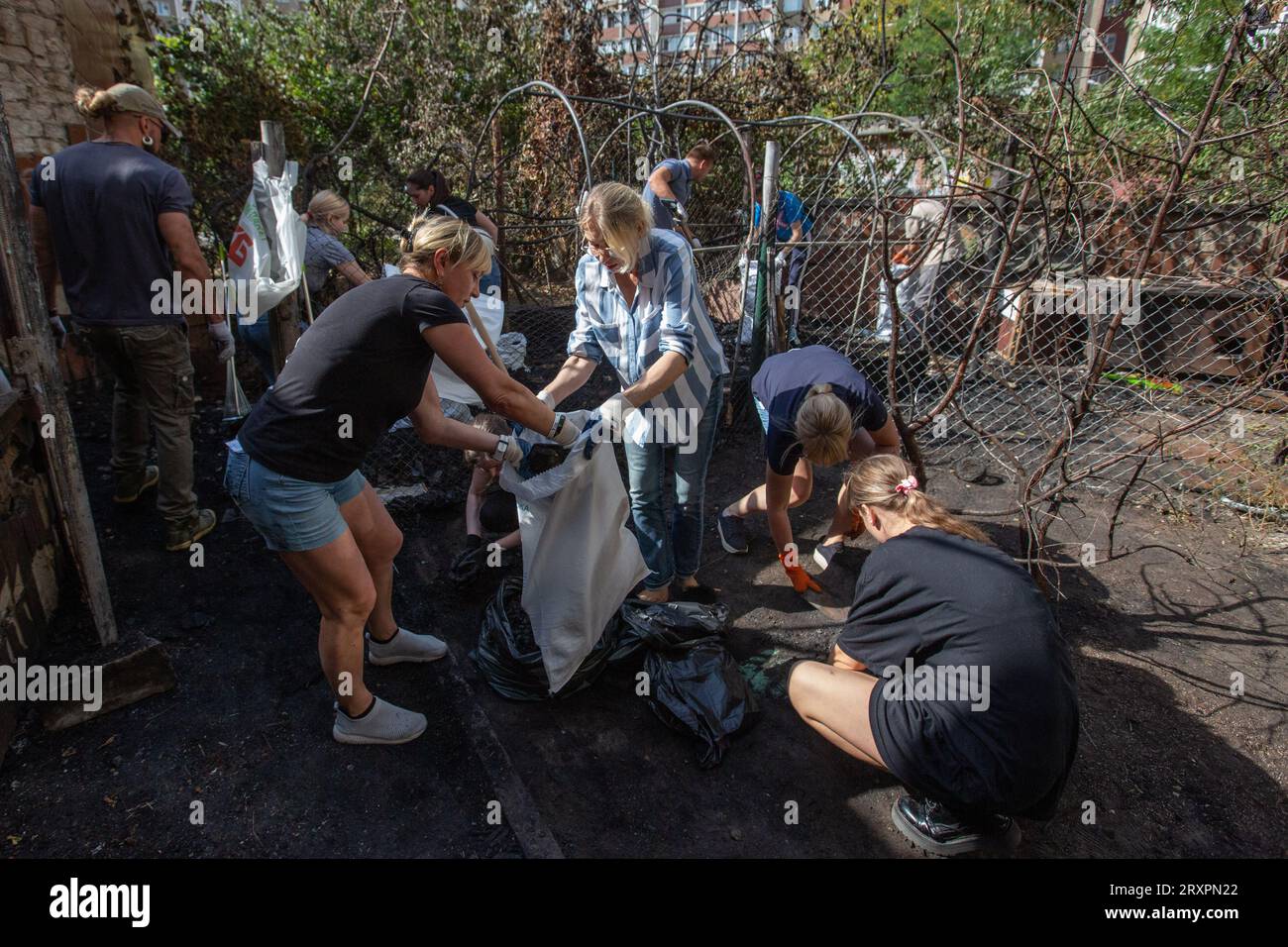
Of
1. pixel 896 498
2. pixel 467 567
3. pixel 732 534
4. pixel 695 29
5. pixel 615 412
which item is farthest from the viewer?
pixel 695 29

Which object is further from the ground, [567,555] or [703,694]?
[567,555]

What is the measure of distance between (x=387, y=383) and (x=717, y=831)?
167cm

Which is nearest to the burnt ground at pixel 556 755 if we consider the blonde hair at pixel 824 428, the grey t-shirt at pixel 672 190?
the blonde hair at pixel 824 428

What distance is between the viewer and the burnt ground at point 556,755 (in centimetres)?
212

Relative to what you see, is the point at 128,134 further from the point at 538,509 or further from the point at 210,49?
the point at 210,49

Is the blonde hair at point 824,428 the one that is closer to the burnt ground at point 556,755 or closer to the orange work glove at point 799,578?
the orange work glove at point 799,578

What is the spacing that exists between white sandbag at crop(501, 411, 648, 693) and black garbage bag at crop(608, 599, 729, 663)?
0.16 metres

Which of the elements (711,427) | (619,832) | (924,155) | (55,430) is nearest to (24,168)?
(55,430)

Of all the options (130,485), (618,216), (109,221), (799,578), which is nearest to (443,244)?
(618,216)

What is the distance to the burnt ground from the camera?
2125mm

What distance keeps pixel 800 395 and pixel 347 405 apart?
1.84 metres

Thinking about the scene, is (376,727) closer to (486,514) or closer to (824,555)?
(486,514)

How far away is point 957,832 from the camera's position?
2.09m

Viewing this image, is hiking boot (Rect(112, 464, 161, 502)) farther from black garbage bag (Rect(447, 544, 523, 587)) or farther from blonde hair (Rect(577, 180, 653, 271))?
blonde hair (Rect(577, 180, 653, 271))
